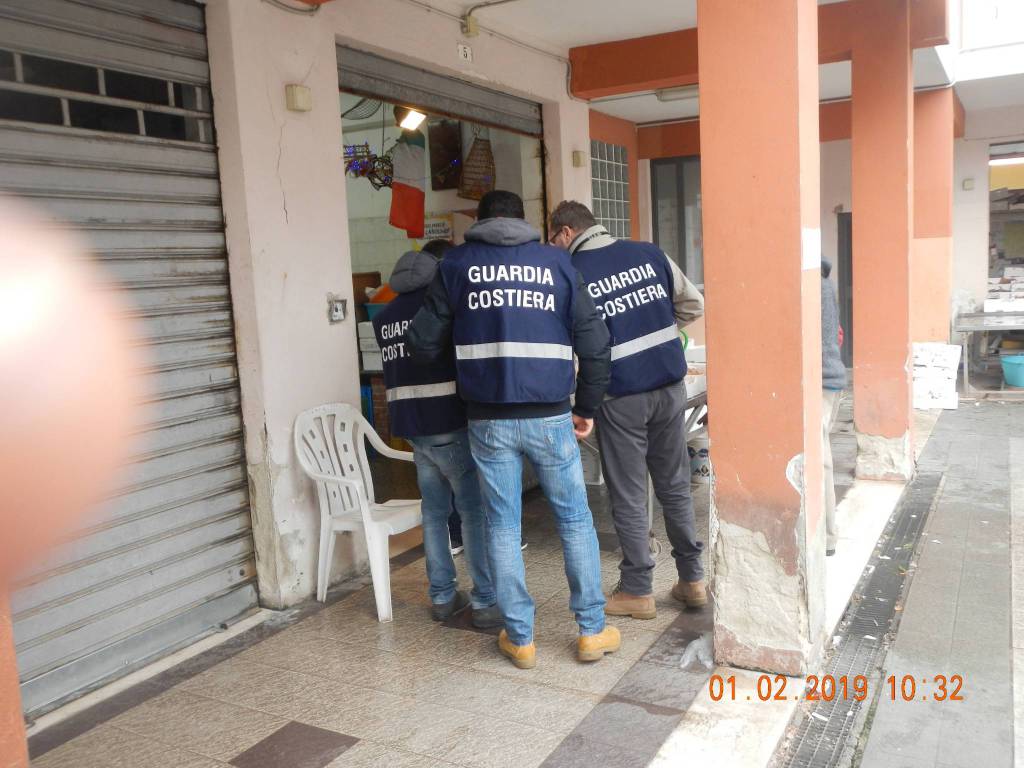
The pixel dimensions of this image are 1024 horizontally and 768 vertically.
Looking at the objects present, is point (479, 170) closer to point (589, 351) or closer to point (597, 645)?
point (589, 351)

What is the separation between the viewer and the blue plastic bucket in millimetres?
9984

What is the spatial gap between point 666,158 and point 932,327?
12.5ft

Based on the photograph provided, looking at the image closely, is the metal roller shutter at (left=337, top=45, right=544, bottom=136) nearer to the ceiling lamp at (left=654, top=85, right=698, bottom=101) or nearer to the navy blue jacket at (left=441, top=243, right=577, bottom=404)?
the ceiling lamp at (left=654, top=85, right=698, bottom=101)

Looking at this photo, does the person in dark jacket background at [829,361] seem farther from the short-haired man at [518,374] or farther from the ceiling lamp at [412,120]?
the ceiling lamp at [412,120]

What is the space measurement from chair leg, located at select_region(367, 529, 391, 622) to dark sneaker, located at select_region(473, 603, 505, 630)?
0.45 m

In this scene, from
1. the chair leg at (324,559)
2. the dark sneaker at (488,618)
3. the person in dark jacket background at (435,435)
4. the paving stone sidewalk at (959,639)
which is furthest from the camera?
the chair leg at (324,559)

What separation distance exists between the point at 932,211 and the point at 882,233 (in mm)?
4253

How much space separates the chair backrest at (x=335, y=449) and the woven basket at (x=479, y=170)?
3.79 metres

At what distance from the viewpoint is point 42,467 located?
130 inches

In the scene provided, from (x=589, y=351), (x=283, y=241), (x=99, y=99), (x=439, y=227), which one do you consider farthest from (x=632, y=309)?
(x=439, y=227)

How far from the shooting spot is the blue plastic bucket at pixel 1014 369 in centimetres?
998

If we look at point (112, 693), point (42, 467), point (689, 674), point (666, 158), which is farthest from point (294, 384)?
point (666, 158)

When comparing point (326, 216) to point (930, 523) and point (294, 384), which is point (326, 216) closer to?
point (294, 384)
